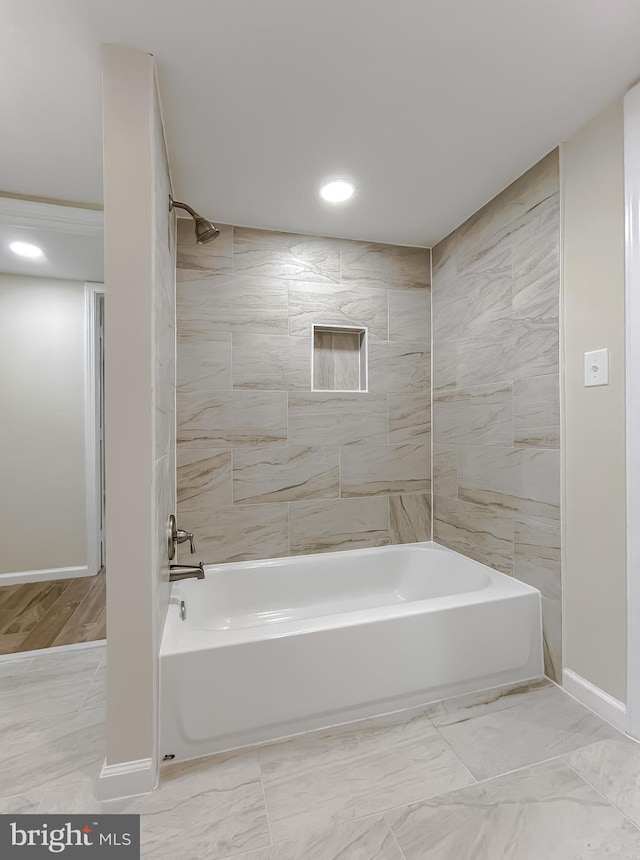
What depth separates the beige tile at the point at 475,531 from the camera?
7.00ft

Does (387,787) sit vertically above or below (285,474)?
below

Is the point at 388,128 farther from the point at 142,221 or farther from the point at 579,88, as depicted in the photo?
the point at 142,221

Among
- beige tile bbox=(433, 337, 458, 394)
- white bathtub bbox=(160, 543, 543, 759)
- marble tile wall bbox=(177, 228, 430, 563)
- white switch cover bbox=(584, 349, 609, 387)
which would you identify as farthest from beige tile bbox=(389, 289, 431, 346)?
white bathtub bbox=(160, 543, 543, 759)

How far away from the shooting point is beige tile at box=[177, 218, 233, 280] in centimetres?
232

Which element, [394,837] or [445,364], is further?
[445,364]

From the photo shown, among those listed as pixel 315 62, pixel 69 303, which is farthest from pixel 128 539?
pixel 69 303

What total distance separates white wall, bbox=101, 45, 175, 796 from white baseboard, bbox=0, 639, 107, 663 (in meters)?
1.16

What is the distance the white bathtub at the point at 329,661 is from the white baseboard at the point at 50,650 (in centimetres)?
66

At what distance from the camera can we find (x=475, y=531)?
236cm

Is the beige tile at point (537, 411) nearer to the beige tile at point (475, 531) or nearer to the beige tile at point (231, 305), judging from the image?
the beige tile at point (475, 531)

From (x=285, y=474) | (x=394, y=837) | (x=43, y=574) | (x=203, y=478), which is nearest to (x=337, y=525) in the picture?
(x=285, y=474)

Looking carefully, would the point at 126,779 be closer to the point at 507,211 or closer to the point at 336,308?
the point at 336,308

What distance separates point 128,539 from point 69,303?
2.65 m

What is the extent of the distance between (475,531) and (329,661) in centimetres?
119
